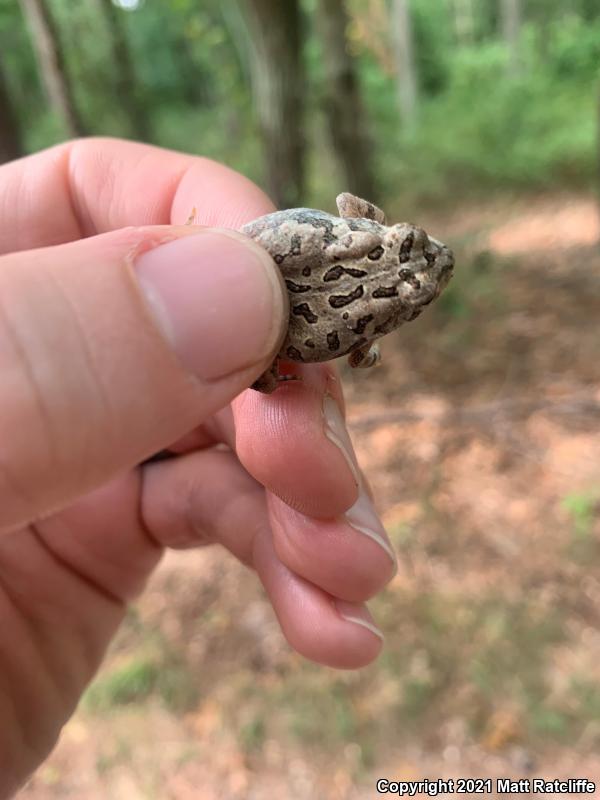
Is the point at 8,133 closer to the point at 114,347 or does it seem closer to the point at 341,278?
the point at 341,278

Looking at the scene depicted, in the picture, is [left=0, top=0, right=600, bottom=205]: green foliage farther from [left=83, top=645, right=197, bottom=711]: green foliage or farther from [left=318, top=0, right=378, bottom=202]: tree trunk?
[left=83, top=645, right=197, bottom=711]: green foliage

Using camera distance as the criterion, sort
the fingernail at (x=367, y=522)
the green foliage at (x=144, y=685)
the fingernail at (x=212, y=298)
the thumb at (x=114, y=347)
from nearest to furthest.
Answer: the thumb at (x=114, y=347) → the fingernail at (x=212, y=298) → the fingernail at (x=367, y=522) → the green foliage at (x=144, y=685)

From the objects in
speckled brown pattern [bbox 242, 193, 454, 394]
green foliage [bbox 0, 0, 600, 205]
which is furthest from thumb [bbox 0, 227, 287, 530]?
green foliage [bbox 0, 0, 600, 205]

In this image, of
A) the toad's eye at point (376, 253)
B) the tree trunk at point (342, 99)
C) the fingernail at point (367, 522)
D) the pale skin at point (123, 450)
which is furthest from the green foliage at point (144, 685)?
the tree trunk at point (342, 99)

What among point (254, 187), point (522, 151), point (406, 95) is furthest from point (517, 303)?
point (406, 95)

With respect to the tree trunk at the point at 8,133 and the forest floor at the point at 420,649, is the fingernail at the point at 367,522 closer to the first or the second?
the forest floor at the point at 420,649

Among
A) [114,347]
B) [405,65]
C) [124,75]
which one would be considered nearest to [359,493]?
[114,347]
